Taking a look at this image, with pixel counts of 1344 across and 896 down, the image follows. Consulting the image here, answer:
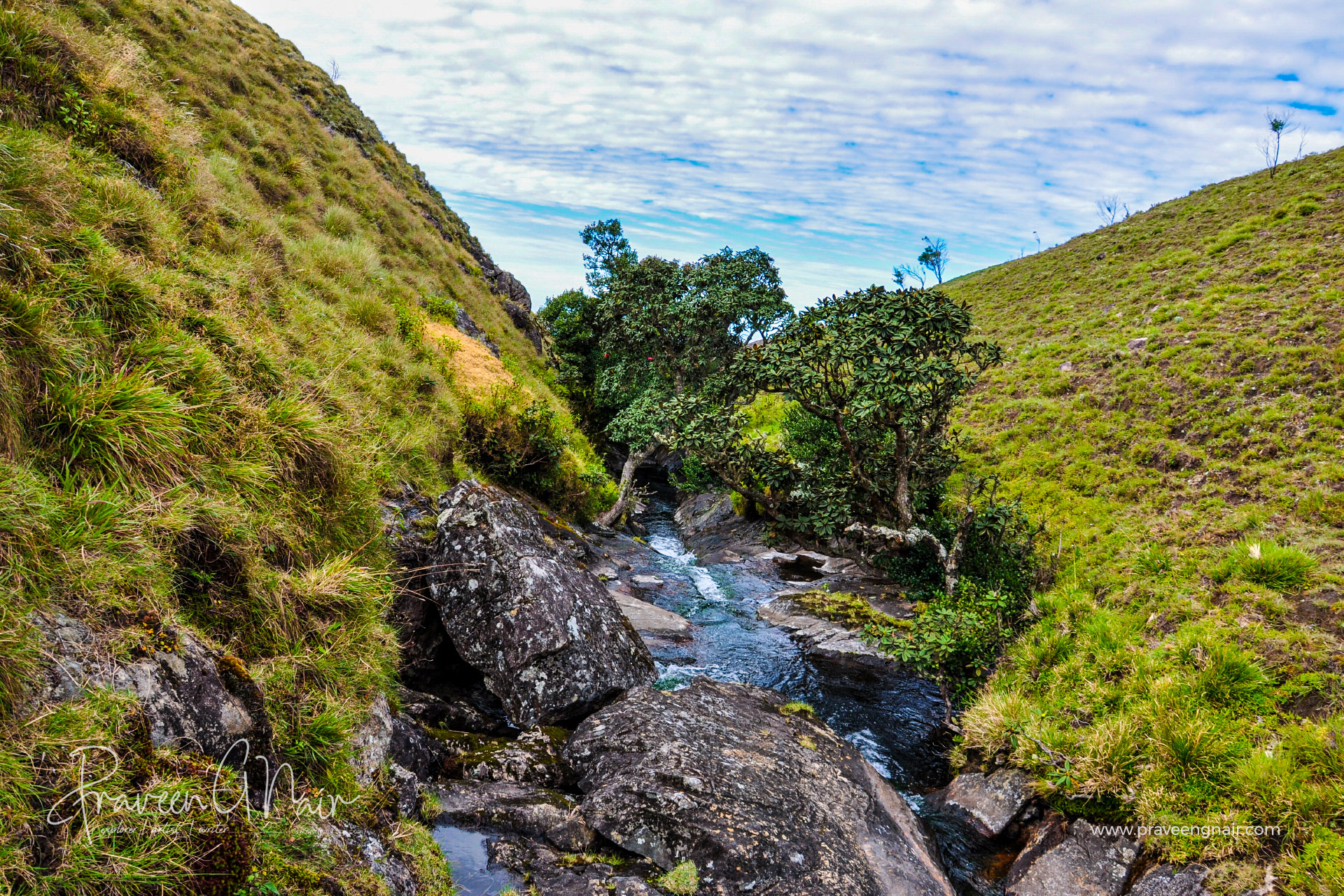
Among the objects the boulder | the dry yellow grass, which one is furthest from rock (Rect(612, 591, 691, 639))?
the boulder

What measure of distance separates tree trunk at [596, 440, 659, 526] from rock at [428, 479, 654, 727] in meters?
13.8

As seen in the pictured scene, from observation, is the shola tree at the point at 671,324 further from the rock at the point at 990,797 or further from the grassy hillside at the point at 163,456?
the rock at the point at 990,797

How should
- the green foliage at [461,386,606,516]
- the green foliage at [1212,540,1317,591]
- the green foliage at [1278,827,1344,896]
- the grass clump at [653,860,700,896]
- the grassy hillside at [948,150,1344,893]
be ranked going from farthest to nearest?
the green foliage at [461,386,606,516] → the green foliage at [1212,540,1317,591] → the grassy hillside at [948,150,1344,893] → the green foliage at [1278,827,1344,896] → the grass clump at [653,860,700,896]

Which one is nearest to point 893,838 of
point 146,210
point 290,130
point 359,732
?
point 359,732

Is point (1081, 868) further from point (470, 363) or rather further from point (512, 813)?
point (470, 363)

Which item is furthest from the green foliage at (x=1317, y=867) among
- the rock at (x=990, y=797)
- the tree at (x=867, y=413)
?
the tree at (x=867, y=413)

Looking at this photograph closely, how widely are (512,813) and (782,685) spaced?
7627 millimetres

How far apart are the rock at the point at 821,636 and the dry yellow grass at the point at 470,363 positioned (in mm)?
11361

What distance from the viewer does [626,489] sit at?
26.1 m

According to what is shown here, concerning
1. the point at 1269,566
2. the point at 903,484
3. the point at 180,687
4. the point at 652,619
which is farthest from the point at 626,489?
the point at 180,687

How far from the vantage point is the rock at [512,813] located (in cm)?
631

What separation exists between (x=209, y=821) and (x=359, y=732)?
83.9 inches

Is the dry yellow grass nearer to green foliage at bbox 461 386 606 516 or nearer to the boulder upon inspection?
green foliage at bbox 461 386 606 516

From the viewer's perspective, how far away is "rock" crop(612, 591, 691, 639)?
14094mm
